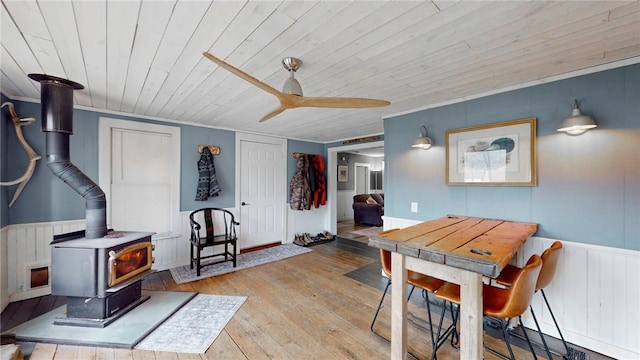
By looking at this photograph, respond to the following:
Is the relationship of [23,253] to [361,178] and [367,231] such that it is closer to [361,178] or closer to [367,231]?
[367,231]

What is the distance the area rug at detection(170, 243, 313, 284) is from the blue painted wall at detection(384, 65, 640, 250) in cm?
263

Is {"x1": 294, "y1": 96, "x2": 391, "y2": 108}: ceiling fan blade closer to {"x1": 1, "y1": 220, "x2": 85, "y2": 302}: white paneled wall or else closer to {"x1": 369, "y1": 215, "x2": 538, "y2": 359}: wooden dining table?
{"x1": 369, "y1": 215, "x2": 538, "y2": 359}: wooden dining table

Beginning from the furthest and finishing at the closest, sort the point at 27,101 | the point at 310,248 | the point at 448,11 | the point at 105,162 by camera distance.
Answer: the point at 310,248
the point at 105,162
the point at 27,101
the point at 448,11

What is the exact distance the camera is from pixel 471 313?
1.32 m

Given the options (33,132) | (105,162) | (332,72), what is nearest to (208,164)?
(105,162)

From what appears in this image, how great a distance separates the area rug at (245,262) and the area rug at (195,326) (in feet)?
2.14

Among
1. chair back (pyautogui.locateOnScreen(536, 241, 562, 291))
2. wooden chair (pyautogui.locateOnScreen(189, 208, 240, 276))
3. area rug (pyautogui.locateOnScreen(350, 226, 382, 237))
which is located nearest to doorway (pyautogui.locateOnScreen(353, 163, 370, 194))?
area rug (pyautogui.locateOnScreen(350, 226, 382, 237))

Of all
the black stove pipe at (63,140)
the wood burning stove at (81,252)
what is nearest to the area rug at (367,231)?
the wood burning stove at (81,252)

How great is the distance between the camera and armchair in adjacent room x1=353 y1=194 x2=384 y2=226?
6.87 m

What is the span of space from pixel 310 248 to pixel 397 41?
3.88 metres

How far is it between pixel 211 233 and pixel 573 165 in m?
4.29

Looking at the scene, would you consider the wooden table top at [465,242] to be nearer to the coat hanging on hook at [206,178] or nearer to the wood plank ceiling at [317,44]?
the wood plank ceiling at [317,44]

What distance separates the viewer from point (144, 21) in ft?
4.46

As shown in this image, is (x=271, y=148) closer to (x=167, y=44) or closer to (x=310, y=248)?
(x=310, y=248)
